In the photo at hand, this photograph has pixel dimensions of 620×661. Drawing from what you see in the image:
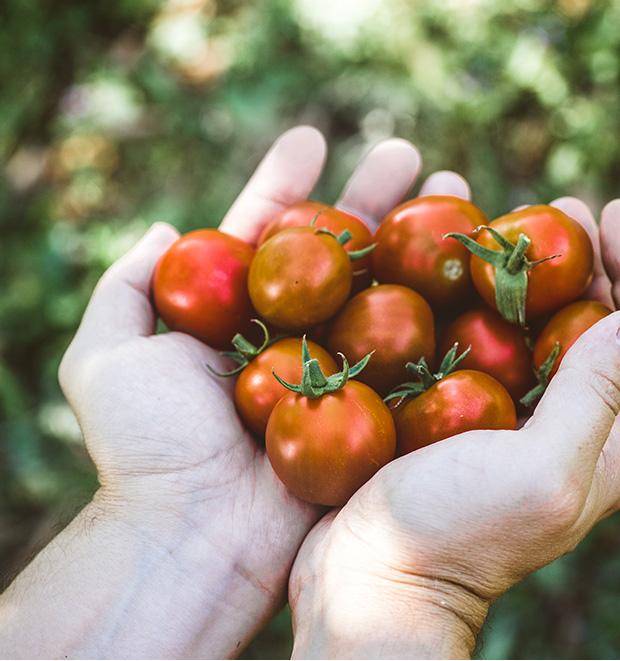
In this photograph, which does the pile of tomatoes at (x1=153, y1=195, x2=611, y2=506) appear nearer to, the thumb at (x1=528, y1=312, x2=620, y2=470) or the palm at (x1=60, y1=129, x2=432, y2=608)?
the palm at (x1=60, y1=129, x2=432, y2=608)

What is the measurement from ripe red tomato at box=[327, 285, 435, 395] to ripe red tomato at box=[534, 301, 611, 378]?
0.32m

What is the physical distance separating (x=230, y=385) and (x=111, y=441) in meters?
0.41

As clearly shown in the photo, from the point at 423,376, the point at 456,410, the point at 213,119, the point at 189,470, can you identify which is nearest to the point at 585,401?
the point at 456,410

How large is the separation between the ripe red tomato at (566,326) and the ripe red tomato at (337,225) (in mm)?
625

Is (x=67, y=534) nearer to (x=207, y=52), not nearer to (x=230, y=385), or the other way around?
(x=230, y=385)

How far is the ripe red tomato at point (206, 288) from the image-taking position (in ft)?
6.86

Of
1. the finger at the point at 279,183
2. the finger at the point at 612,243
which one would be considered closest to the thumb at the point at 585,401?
the finger at the point at 612,243

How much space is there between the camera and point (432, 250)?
6.72 feet

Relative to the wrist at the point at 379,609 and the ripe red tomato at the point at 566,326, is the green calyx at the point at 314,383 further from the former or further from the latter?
the ripe red tomato at the point at 566,326

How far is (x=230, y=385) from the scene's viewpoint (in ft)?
6.89

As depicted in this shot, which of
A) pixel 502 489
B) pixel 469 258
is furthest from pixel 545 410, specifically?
pixel 469 258

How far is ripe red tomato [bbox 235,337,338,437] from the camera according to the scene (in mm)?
1822

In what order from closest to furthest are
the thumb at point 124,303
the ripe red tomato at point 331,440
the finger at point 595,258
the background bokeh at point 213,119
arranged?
the ripe red tomato at point 331,440
the finger at point 595,258
the thumb at point 124,303
the background bokeh at point 213,119

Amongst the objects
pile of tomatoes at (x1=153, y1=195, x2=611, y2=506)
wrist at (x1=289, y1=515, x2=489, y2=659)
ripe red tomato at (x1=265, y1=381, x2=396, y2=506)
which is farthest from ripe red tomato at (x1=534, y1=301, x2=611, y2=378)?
wrist at (x1=289, y1=515, x2=489, y2=659)
